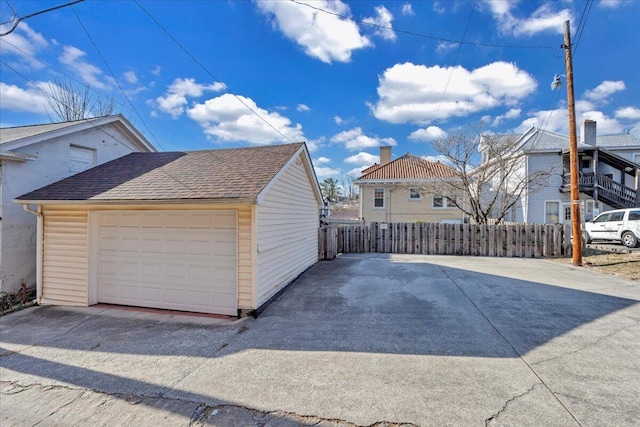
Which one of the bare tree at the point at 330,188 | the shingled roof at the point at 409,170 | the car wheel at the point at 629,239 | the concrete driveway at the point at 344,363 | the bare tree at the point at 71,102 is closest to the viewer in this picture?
the concrete driveway at the point at 344,363

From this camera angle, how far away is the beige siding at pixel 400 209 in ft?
61.3

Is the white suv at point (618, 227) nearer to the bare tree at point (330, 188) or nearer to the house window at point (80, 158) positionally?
the house window at point (80, 158)

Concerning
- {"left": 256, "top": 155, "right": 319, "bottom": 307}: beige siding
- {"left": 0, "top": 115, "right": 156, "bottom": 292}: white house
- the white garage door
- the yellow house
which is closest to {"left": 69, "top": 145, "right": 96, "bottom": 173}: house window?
{"left": 0, "top": 115, "right": 156, "bottom": 292}: white house

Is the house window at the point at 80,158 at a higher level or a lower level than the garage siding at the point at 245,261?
higher

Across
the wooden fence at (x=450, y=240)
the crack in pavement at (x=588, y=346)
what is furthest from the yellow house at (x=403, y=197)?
the crack in pavement at (x=588, y=346)

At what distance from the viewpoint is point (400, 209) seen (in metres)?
19.2

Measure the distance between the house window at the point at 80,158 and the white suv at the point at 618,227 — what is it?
1835cm

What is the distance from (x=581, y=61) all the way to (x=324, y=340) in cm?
1180

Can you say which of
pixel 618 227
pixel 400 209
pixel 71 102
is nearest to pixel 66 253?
pixel 71 102

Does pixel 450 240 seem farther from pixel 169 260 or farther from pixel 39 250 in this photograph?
pixel 39 250

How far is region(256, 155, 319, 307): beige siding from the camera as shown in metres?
5.78

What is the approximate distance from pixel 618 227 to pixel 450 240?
21.9ft

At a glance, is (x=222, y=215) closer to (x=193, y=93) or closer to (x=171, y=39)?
(x=171, y=39)

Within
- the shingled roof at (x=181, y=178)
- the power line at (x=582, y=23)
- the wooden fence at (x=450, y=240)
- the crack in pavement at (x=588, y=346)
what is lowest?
the crack in pavement at (x=588, y=346)
